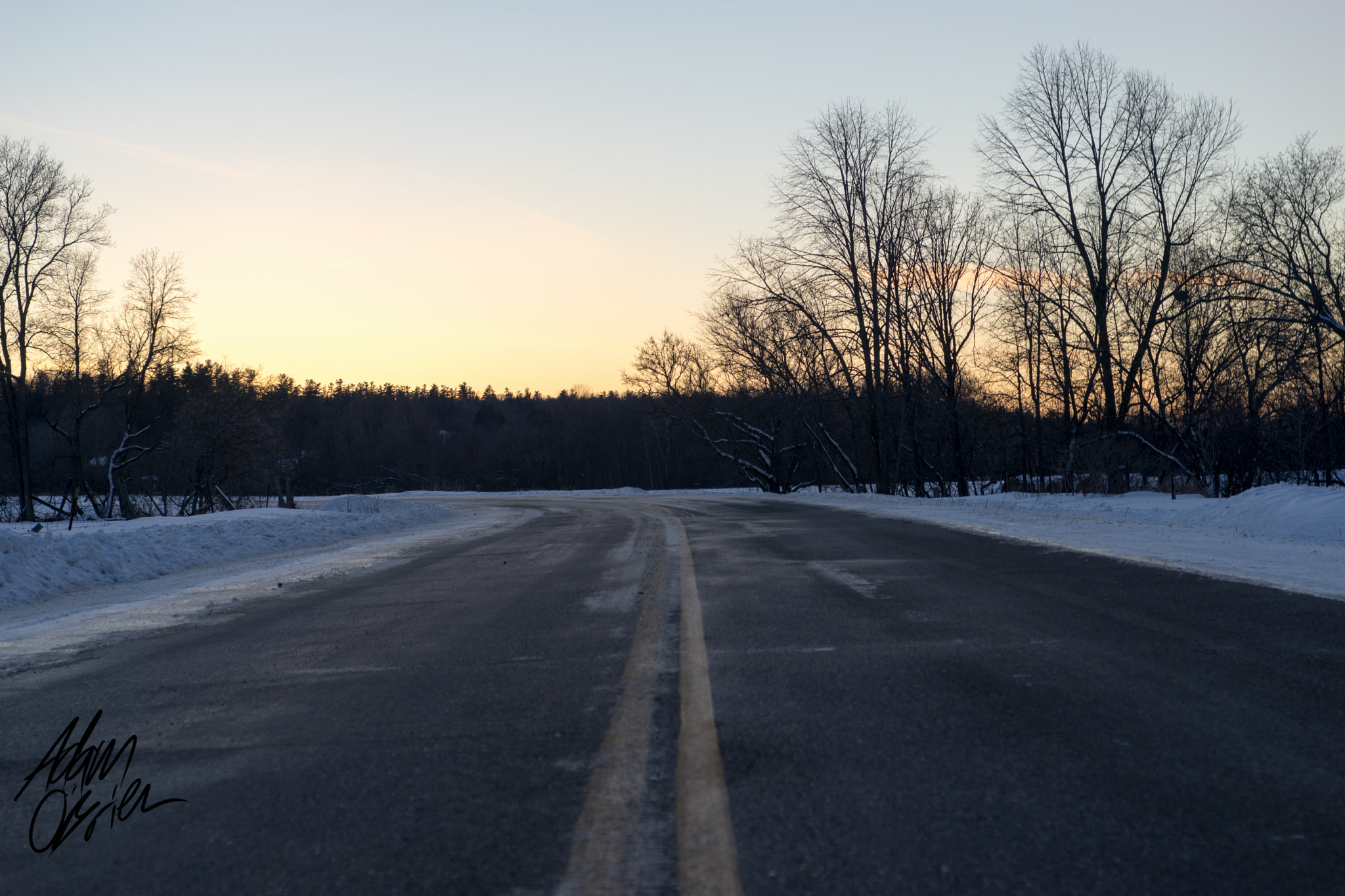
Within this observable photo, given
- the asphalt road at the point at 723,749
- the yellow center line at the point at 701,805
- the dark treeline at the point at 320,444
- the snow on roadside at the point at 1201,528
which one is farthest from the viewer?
the dark treeline at the point at 320,444

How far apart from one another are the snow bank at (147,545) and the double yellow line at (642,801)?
9072mm

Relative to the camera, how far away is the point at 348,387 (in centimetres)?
17475

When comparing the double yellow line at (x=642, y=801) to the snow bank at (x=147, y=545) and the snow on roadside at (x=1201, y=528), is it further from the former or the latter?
the snow bank at (x=147, y=545)

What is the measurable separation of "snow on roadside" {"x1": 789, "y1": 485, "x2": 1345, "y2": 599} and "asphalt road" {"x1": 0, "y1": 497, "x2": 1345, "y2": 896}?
1.51 meters

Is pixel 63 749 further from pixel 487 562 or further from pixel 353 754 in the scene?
pixel 487 562

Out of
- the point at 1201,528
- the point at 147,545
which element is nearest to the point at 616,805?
the point at 1201,528

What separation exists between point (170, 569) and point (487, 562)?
16.6 feet
